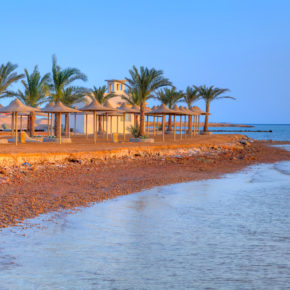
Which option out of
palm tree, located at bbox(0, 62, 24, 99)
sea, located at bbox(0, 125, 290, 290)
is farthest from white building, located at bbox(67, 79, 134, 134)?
sea, located at bbox(0, 125, 290, 290)

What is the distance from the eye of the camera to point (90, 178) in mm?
12367

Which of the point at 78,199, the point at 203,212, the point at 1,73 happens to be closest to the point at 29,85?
the point at 1,73

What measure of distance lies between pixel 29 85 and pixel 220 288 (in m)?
24.9

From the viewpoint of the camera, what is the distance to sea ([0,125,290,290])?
15.0 ft

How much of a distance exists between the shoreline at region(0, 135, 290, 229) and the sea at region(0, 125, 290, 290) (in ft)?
2.08

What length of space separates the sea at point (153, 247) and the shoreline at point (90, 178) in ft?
2.08

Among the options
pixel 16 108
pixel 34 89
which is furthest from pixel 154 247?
pixel 34 89

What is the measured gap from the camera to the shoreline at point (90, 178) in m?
8.39

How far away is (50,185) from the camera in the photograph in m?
10.8

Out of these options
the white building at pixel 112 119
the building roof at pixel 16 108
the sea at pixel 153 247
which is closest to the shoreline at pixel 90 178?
the sea at pixel 153 247

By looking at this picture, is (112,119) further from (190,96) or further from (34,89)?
(34,89)

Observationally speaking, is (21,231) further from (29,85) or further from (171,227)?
(29,85)

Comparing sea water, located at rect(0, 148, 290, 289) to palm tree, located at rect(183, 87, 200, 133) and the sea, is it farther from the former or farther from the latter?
palm tree, located at rect(183, 87, 200, 133)

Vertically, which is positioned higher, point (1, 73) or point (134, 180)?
point (1, 73)
